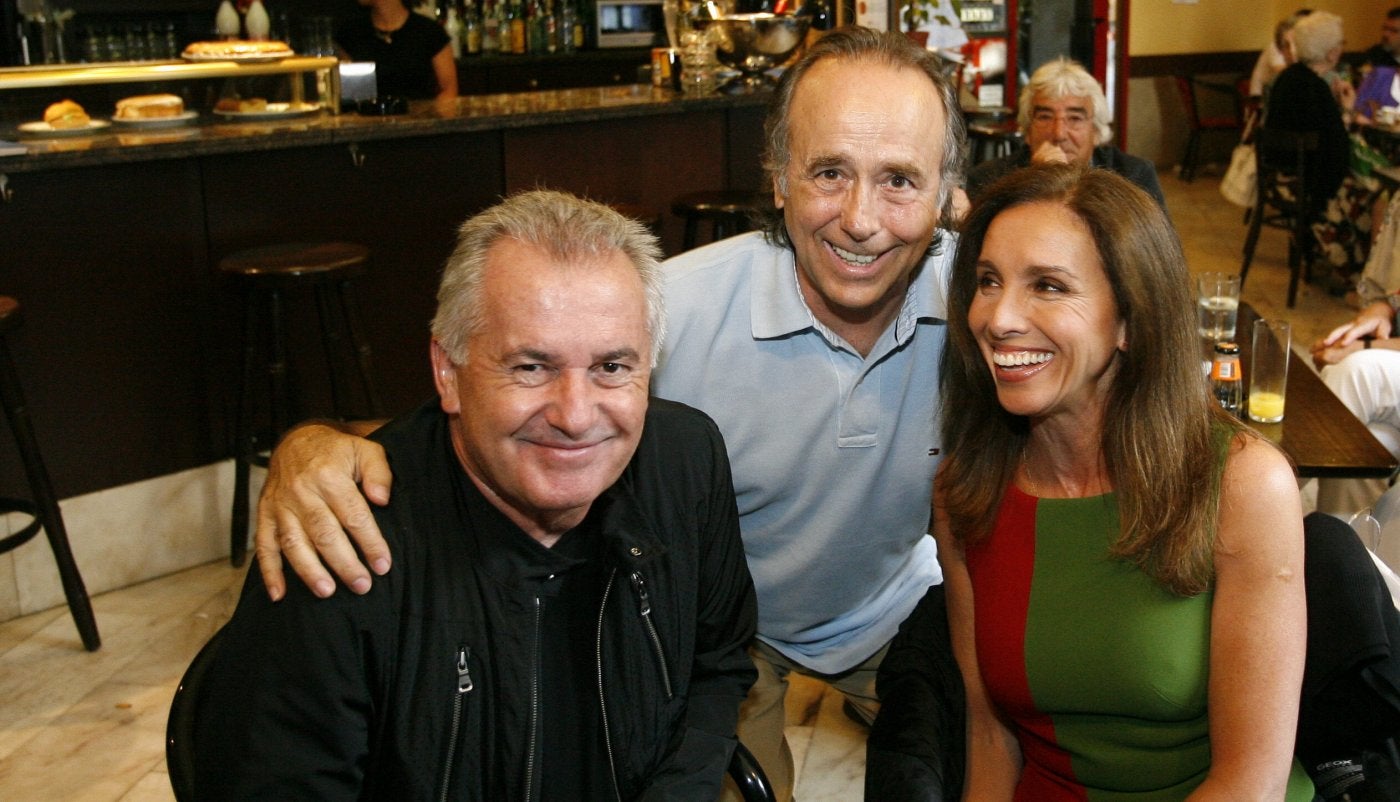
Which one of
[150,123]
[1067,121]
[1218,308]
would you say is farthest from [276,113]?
[1218,308]

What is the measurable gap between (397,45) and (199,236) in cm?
226

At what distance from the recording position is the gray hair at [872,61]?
2.06 metres

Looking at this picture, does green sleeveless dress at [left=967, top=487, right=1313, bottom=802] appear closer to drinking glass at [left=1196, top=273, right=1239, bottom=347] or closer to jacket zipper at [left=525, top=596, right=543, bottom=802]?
jacket zipper at [left=525, top=596, right=543, bottom=802]

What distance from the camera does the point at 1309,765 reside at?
1.64m

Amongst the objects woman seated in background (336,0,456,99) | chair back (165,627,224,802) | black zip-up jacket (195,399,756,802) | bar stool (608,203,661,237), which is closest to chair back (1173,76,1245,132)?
woman seated in background (336,0,456,99)

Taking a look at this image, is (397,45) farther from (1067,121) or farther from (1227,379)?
(1227,379)

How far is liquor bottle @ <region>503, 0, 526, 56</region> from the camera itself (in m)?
7.35

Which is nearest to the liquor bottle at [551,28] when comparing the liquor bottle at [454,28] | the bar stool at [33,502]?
the liquor bottle at [454,28]

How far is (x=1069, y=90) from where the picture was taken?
4.35 m

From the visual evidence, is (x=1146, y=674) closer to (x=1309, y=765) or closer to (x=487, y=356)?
(x=1309, y=765)

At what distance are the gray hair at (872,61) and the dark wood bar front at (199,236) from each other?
1164 mm

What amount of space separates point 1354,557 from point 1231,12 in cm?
1152

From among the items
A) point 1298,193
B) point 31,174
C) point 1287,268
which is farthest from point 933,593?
point 1287,268

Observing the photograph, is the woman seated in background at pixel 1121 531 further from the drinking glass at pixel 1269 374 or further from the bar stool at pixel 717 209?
the bar stool at pixel 717 209
